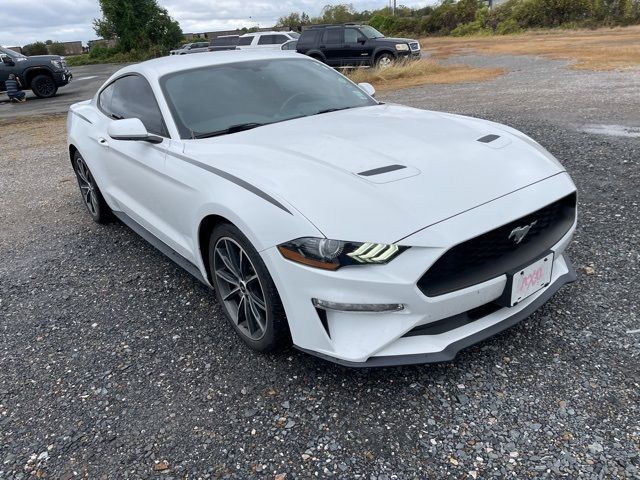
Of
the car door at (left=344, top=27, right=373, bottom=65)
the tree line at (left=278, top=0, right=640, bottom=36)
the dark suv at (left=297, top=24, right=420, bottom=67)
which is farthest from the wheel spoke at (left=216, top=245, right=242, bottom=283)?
the tree line at (left=278, top=0, right=640, bottom=36)

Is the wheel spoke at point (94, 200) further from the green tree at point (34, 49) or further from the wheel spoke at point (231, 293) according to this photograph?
the green tree at point (34, 49)

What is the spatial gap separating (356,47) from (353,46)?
119 mm

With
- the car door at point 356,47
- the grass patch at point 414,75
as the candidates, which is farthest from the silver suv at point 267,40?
the grass patch at point 414,75

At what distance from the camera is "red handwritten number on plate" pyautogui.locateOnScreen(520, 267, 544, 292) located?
2.35m

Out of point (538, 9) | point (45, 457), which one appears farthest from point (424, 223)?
point (538, 9)

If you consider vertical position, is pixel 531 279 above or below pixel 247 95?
below

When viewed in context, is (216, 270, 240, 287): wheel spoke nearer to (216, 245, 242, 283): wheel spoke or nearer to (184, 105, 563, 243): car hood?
(216, 245, 242, 283): wheel spoke

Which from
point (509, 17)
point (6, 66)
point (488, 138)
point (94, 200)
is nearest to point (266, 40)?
point (6, 66)

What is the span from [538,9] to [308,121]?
42.6m

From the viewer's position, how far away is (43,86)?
18500 millimetres

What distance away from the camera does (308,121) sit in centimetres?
333

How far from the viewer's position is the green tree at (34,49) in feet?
165

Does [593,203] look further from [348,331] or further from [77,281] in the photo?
[77,281]

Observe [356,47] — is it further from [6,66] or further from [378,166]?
[378,166]
